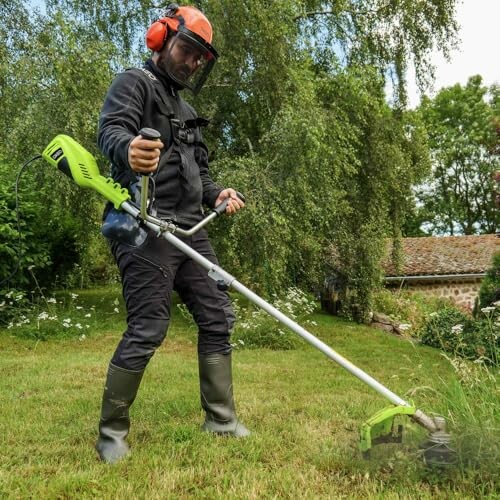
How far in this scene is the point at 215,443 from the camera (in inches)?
118

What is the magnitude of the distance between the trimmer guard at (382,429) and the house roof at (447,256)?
1529 cm

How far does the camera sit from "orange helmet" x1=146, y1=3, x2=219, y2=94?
2.94 metres

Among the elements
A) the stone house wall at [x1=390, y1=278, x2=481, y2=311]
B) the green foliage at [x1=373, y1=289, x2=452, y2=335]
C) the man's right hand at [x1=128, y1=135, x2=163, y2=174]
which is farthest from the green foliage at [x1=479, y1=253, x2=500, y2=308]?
the stone house wall at [x1=390, y1=278, x2=481, y2=311]

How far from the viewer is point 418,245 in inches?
901

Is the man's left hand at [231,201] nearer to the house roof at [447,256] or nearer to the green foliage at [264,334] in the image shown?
the green foliage at [264,334]

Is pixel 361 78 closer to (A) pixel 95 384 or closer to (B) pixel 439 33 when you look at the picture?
(B) pixel 439 33

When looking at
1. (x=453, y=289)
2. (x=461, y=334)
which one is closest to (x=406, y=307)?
(x=453, y=289)

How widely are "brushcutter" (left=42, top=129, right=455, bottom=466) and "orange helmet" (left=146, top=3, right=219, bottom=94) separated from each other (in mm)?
672

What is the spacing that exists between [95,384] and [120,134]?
2848mm

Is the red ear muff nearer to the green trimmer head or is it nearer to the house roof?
the green trimmer head

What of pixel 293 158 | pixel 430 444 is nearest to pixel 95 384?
pixel 430 444

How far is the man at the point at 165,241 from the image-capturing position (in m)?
2.83

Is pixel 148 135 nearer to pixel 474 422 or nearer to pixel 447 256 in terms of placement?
pixel 474 422

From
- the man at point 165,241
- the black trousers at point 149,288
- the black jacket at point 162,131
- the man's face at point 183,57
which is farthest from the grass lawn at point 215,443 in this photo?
the man's face at point 183,57
